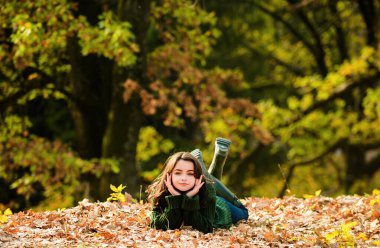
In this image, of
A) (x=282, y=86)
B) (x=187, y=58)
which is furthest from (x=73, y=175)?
(x=282, y=86)

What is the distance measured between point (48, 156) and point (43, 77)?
1.53m

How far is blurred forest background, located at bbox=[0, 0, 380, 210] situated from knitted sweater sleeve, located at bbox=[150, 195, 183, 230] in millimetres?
2311

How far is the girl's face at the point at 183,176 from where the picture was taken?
22.4 feet

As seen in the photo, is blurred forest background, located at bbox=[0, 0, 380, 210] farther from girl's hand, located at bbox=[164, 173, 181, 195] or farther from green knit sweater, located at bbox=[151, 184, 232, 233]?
girl's hand, located at bbox=[164, 173, 181, 195]

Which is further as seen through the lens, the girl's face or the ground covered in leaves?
the girl's face

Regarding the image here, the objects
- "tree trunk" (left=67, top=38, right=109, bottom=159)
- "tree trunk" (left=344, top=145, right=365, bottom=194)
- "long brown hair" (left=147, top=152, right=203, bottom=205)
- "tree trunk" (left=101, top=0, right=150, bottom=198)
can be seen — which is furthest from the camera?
"tree trunk" (left=344, top=145, right=365, bottom=194)

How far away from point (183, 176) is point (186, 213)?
387 mm

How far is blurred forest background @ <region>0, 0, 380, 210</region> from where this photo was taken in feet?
40.3

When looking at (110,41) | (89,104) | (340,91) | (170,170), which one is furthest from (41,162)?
(340,91)

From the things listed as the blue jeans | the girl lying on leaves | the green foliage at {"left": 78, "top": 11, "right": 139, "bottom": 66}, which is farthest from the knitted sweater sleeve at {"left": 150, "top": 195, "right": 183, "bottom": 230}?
the green foliage at {"left": 78, "top": 11, "right": 139, "bottom": 66}

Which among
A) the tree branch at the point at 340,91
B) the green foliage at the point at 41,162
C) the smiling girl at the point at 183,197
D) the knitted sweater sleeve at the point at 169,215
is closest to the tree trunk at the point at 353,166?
the tree branch at the point at 340,91

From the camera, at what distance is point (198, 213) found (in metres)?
6.89

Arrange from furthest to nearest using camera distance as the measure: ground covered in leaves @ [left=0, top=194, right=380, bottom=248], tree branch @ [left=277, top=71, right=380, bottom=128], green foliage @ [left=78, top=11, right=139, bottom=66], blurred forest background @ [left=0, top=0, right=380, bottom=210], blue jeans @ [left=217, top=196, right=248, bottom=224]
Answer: tree branch @ [left=277, top=71, right=380, bottom=128] < blurred forest background @ [left=0, top=0, right=380, bottom=210] < green foliage @ [left=78, top=11, right=139, bottom=66] < blue jeans @ [left=217, top=196, right=248, bottom=224] < ground covered in leaves @ [left=0, top=194, right=380, bottom=248]

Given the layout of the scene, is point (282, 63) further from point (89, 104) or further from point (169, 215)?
point (169, 215)
